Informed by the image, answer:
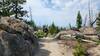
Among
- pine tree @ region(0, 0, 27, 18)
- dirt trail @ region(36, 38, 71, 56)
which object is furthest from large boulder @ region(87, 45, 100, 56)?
pine tree @ region(0, 0, 27, 18)

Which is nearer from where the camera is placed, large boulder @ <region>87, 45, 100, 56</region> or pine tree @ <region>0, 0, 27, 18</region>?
large boulder @ <region>87, 45, 100, 56</region>

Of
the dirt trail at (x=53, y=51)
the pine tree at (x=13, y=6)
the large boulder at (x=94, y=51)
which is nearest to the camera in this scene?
the large boulder at (x=94, y=51)

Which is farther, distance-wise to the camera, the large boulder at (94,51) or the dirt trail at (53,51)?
the dirt trail at (53,51)

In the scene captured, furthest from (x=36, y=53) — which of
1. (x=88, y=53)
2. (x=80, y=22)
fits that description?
(x=80, y=22)

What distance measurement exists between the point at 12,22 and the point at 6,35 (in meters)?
5.55

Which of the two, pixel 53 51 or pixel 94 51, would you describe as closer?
pixel 94 51

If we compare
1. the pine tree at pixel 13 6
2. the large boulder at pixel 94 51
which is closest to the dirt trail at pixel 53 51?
the large boulder at pixel 94 51

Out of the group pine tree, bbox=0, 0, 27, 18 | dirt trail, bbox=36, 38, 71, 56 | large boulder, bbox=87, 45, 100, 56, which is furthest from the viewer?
pine tree, bbox=0, 0, 27, 18

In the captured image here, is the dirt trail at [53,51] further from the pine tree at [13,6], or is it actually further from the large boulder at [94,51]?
the pine tree at [13,6]

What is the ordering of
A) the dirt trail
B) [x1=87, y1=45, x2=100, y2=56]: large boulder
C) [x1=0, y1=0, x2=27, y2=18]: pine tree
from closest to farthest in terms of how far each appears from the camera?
[x1=87, y1=45, x2=100, y2=56]: large boulder < the dirt trail < [x1=0, y1=0, x2=27, y2=18]: pine tree

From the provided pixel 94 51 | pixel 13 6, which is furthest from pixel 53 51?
pixel 13 6

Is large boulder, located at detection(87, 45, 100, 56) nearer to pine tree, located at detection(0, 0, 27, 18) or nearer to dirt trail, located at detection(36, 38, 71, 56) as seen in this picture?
dirt trail, located at detection(36, 38, 71, 56)

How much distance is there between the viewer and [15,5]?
4541 cm

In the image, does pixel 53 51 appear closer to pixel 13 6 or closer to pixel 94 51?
pixel 94 51
